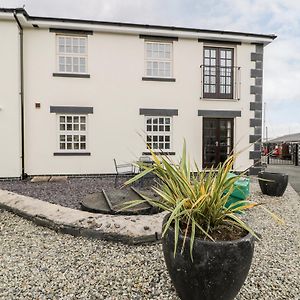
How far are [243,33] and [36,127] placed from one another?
327 inches

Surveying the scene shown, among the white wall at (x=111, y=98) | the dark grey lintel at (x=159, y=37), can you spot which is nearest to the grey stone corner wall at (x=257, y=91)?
the white wall at (x=111, y=98)

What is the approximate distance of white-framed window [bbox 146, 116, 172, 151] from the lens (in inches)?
374

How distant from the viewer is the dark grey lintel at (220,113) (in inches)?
376

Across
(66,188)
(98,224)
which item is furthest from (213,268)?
(66,188)

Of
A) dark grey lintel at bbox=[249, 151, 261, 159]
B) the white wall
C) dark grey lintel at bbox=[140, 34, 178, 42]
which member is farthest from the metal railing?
dark grey lintel at bbox=[249, 151, 261, 159]

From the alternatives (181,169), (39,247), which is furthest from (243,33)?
(39,247)

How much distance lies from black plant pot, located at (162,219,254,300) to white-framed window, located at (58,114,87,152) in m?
7.60

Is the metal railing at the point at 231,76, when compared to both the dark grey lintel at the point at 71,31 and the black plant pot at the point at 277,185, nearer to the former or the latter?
the black plant pot at the point at 277,185

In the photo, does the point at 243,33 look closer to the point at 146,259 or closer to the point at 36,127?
the point at 36,127

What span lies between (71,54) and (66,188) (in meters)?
4.88

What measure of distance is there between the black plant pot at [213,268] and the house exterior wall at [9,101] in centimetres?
799

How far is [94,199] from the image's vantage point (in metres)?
5.47

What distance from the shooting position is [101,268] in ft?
9.40

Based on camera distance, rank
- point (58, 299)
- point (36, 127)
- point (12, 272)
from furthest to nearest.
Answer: point (36, 127) < point (12, 272) < point (58, 299)
